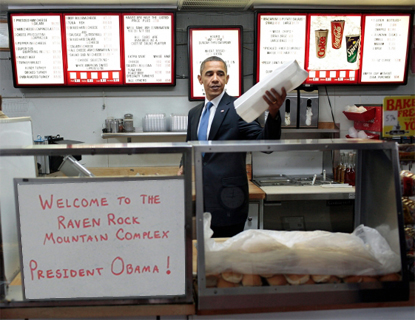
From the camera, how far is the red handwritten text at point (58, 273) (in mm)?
976

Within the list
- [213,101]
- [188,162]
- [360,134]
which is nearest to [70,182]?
[188,162]

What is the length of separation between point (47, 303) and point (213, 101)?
1.43 m

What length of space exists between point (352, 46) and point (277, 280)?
3.01 metres

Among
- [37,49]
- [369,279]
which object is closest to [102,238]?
[369,279]

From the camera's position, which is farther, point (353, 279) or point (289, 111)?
point (289, 111)

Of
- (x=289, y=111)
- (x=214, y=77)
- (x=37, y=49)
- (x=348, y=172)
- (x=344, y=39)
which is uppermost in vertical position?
(x=344, y=39)

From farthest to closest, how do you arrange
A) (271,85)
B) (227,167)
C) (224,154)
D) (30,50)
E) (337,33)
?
(337,33), (30,50), (227,167), (224,154), (271,85)

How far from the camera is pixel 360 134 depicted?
3520 mm

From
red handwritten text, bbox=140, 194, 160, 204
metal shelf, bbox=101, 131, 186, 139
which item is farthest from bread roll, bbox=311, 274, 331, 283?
metal shelf, bbox=101, 131, 186, 139

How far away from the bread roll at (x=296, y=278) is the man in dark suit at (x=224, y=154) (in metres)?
0.36

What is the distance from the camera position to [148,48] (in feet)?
10.8

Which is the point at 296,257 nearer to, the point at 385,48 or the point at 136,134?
the point at 136,134

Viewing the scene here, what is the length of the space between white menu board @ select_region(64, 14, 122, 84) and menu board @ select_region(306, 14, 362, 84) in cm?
185

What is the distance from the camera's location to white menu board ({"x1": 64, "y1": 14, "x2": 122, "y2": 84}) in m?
3.20
